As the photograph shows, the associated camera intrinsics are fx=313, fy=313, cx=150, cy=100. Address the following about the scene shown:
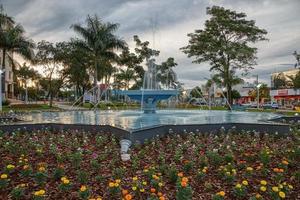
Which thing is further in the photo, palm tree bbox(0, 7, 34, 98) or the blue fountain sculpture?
palm tree bbox(0, 7, 34, 98)

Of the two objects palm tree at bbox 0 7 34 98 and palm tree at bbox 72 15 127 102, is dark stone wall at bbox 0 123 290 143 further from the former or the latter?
palm tree at bbox 72 15 127 102

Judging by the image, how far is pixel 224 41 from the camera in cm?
3356

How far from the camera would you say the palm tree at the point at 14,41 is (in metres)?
31.2

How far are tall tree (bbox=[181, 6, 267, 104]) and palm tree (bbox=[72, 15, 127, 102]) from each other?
7952 millimetres

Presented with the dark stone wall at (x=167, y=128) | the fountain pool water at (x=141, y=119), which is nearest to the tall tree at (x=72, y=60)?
the fountain pool water at (x=141, y=119)

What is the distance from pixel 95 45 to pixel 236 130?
27.1m

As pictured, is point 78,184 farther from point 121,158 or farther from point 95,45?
point 95,45

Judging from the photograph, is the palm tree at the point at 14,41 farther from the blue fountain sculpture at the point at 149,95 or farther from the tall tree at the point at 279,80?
the tall tree at the point at 279,80

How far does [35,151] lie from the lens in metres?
6.54

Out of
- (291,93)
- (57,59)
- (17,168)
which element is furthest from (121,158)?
(291,93)

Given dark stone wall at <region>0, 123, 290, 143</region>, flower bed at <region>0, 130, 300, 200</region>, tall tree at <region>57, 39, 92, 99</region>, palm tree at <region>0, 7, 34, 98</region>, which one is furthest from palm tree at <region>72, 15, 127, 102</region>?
flower bed at <region>0, 130, 300, 200</region>

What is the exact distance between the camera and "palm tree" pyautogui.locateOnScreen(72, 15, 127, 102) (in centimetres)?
3378

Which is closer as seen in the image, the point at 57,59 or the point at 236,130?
the point at 236,130

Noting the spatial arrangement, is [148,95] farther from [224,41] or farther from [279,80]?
[279,80]
